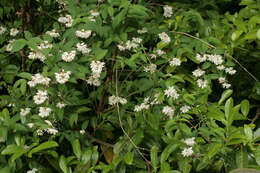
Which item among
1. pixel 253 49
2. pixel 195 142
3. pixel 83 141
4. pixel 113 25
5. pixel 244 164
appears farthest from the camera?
pixel 253 49

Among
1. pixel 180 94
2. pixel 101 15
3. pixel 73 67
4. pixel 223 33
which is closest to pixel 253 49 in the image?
pixel 223 33

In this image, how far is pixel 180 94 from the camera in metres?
1.76

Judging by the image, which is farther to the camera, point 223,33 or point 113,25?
point 223,33

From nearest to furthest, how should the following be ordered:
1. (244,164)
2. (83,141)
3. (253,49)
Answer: (244,164) < (83,141) < (253,49)

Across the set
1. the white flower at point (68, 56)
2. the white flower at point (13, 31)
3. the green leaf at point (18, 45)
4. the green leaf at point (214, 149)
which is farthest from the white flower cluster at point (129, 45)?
the white flower at point (13, 31)

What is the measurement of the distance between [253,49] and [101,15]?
1.38 meters

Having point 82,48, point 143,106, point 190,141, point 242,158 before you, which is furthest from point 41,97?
point 242,158

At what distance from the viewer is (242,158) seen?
4.94 ft

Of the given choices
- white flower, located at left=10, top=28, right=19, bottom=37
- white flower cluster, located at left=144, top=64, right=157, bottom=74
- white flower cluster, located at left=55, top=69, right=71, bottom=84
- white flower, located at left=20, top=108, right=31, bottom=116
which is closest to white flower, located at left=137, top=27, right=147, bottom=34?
white flower cluster, located at left=144, top=64, right=157, bottom=74

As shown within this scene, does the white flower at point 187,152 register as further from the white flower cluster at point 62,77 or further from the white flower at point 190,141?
the white flower cluster at point 62,77

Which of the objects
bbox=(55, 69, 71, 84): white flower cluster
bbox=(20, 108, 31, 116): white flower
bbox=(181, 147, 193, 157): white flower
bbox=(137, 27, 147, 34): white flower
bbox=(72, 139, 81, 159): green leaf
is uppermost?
bbox=(137, 27, 147, 34): white flower

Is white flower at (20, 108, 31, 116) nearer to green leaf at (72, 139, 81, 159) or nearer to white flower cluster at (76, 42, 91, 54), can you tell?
green leaf at (72, 139, 81, 159)

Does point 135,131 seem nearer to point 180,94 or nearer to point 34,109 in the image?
point 180,94

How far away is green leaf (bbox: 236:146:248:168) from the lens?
4.89ft
